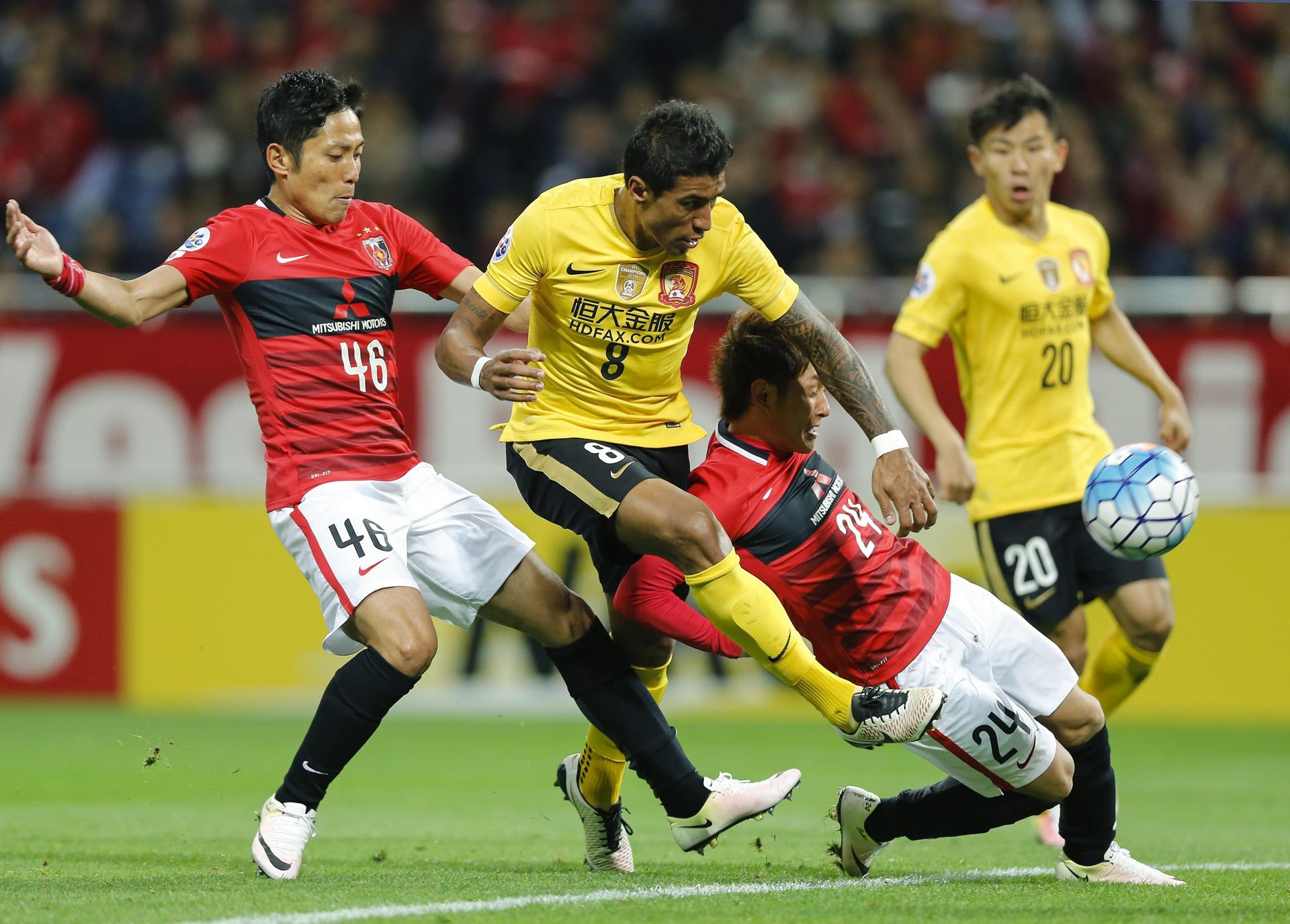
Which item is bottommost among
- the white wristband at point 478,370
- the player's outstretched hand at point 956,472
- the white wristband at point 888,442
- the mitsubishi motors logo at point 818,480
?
the player's outstretched hand at point 956,472

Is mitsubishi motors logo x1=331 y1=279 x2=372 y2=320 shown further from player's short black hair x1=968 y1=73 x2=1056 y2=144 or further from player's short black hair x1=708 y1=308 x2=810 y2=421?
player's short black hair x1=968 y1=73 x2=1056 y2=144

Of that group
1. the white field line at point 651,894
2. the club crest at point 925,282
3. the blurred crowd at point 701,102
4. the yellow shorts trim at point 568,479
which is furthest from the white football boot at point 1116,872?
→ the blurred crowd at point 701,102

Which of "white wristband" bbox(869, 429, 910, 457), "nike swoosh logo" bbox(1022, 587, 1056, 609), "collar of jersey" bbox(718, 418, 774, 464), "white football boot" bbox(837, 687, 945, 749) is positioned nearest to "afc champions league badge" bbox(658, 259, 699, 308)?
"collar of jersey" bbox(718, 418, 774, 464)

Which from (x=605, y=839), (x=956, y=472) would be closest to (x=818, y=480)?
(x=605, y=839)

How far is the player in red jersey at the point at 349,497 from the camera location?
205 inches

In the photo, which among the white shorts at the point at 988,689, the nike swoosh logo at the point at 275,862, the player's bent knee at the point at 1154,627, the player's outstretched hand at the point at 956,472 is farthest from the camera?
the player's bent knee at the point at 1154,627

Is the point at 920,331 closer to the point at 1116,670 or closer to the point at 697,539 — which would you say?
the point at 1116,670

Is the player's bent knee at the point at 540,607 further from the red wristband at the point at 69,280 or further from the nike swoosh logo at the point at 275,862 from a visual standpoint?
the red wristband at the point at 69,280

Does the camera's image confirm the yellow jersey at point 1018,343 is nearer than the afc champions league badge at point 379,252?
No

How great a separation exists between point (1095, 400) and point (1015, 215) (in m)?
5.68

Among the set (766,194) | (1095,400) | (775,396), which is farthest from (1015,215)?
(766,194)

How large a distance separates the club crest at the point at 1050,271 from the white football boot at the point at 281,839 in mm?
3681

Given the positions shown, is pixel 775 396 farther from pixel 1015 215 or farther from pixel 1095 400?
pixel 1095 400

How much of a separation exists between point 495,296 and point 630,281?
43 cm
